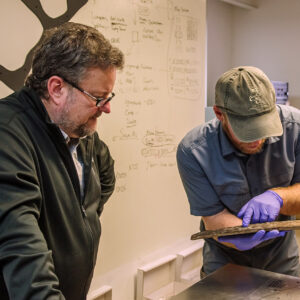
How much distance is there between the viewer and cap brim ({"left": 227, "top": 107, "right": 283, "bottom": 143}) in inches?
52.4

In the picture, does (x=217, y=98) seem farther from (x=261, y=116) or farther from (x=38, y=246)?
(x=38, y=246)

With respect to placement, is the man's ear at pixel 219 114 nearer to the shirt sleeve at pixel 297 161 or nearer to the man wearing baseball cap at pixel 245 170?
the man wearing baseball cap at pixel 245 170

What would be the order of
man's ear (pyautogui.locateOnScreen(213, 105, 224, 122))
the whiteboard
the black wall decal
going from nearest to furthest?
man's ear (pyautogui.locateOnScreen(213, 105, 224, 122)) → the black wall decal → the whiteboard

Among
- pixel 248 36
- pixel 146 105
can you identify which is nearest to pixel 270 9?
pixel 248 36

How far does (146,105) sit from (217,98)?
1.06 meters

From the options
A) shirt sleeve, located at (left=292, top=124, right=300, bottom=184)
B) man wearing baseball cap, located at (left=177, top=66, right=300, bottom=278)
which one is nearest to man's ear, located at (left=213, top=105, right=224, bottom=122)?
man wearing baseball cap, located at (left=177, top=66, right=300, bottom=278)

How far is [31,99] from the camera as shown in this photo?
120cm

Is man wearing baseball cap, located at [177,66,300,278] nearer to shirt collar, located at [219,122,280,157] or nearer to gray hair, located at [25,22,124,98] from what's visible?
shirt collar, located at [219,122,280,157]

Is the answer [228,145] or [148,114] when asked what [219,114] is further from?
[148,114]

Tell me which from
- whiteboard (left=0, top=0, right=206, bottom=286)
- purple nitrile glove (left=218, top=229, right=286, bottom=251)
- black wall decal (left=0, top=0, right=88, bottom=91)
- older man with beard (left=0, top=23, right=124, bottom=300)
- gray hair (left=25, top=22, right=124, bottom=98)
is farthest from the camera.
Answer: whiteboard (left=0, top=0, right=206, bottom=286)

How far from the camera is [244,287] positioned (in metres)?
1.29

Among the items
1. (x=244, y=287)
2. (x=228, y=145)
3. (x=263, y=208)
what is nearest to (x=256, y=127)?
(x=228, y=145)

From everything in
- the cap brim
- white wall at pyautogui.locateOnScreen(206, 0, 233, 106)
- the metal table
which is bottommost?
the metal table

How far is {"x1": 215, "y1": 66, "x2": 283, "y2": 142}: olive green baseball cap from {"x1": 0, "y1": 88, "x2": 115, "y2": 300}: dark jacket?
50cm
